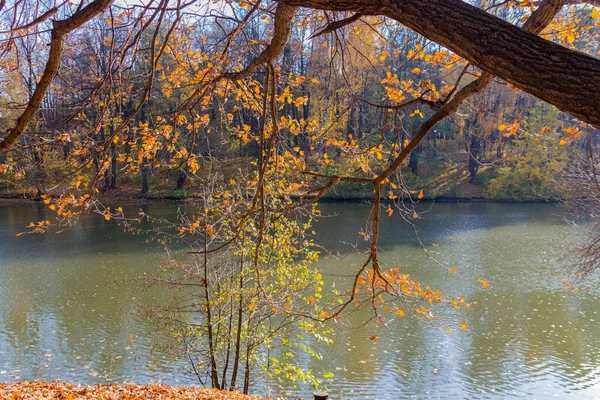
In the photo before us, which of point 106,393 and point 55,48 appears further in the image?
point 106,393

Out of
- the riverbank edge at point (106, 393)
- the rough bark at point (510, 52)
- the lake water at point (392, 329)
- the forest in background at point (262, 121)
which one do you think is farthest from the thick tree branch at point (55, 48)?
the riverbank edge at point (106, 393)

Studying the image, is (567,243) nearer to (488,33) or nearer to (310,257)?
(310,257)

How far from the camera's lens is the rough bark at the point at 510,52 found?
1.35 meters

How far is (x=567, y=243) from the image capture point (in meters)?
12.0

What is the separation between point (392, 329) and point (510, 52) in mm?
6451

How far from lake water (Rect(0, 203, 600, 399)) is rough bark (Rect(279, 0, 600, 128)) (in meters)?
1.71

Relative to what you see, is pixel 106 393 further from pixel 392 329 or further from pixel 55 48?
pixel 392 329

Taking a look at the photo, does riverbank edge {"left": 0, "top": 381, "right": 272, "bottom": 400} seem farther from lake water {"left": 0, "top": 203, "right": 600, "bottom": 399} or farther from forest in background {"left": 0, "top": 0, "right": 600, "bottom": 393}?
lake water {"left": 0, "top": 203, "right": 600, "bottom": 399}

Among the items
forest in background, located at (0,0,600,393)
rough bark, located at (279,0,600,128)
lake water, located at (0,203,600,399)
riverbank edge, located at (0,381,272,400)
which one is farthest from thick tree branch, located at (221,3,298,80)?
riverbank edge, located at (0,381,272,400)

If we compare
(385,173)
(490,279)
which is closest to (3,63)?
(385,173)

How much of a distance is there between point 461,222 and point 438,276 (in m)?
6.77

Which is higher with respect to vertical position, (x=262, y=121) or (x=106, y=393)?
(x=262, y=121)

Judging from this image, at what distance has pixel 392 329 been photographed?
733 cm

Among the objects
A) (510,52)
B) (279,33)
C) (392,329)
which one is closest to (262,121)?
(279,33)
